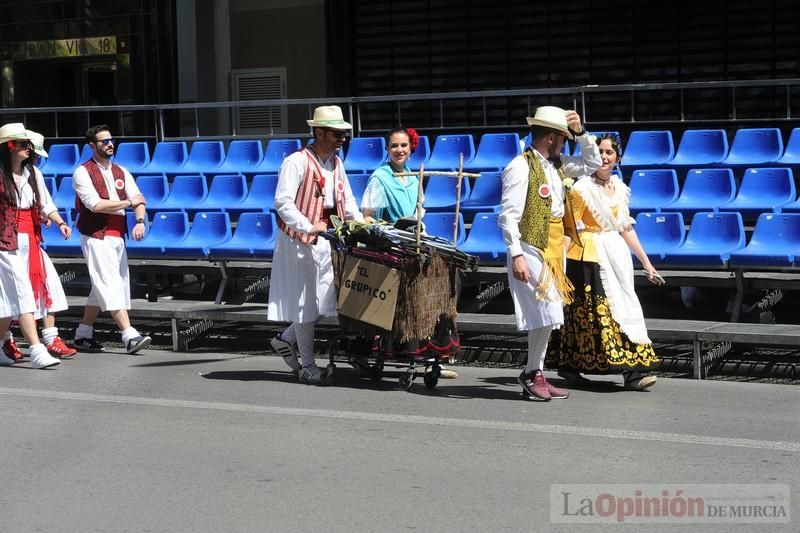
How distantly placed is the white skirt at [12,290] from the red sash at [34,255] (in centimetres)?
15

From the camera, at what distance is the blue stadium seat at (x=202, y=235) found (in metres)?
13.5

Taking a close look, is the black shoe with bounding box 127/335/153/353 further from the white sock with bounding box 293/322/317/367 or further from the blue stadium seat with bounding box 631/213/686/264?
the blue stadium seat with bounding box 631/213/686/264

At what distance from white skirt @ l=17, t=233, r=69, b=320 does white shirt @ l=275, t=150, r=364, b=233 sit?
265cm

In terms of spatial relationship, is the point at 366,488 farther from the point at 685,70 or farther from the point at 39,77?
the point at 39,77

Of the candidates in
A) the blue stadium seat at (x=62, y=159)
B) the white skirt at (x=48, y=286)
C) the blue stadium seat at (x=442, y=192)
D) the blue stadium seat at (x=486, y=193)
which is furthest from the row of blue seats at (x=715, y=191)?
the blue stadium seat at (x=62, y=159)

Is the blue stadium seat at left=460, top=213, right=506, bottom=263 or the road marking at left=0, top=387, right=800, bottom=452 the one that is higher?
the blue stadium seat at left=460, top=213, right=506, bottom=263

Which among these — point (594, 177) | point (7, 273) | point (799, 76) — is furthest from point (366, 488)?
point (799, 76)

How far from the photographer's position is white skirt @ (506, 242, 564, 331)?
834 cm

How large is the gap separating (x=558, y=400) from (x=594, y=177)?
1.63 m

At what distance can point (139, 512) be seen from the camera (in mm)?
5859

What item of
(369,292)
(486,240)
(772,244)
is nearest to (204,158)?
(486,240)

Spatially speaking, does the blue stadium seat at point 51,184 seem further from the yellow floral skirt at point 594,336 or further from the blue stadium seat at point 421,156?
the yellow floral skirt at point 594,336

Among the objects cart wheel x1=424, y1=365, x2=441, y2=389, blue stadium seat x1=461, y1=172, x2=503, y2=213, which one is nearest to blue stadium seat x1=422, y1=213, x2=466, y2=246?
blue stadium seat x1=461, y1=172, x2=503, y2=213

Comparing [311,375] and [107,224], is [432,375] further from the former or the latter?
[107,224]
